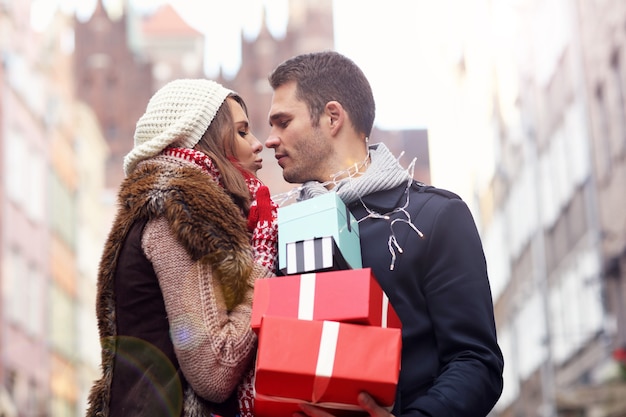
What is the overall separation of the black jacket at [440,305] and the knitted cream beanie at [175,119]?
25.9 inches

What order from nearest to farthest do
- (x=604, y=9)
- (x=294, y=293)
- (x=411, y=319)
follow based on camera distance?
(x=294, y=293) < (x=411, y=319) < (x=604, y=9)

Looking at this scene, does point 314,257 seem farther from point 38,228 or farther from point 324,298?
point 38,228

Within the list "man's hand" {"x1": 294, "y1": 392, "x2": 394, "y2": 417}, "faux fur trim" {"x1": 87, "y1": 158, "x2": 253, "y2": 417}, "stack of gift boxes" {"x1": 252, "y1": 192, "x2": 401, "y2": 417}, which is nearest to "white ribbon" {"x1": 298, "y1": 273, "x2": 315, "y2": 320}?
"stack of gift boxes" {"x1": 252, "y1": 192, "x2": 401, "y2": 417}

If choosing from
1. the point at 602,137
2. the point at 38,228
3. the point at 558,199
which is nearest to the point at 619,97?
the point at 602,137

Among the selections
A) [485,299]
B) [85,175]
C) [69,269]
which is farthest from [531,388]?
[485,299]

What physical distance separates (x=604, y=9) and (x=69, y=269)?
26701mm

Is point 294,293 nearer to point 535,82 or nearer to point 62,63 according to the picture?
point 535,82

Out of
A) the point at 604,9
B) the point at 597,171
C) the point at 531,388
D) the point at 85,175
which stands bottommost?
the point at 531,388

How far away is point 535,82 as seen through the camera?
34.3m

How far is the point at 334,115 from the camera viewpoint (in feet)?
14.4

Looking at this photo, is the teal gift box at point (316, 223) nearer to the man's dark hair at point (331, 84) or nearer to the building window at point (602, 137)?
the man's dark hair at point (331, 84)

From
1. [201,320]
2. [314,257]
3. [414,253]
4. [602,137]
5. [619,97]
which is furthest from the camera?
[602,137]

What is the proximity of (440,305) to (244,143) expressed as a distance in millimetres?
958

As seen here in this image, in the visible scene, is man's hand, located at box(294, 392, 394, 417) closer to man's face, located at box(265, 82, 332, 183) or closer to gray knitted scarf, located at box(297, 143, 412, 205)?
gray knitted scarf, located at box(297, 143, 412, 205)
